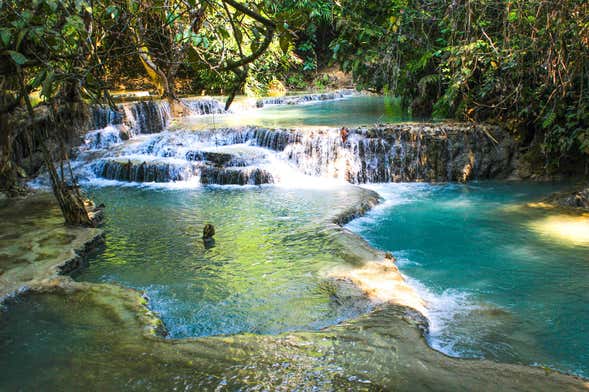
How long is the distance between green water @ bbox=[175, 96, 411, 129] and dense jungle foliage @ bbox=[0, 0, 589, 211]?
0.91 m

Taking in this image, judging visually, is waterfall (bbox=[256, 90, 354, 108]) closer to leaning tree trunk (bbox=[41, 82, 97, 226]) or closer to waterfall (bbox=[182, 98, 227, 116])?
waterfall (bbox=[182, 98, 227, 116])

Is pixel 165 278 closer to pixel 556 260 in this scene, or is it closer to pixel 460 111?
pixel 556 260

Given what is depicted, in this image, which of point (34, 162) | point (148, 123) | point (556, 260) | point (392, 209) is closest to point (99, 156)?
point (34, 162)

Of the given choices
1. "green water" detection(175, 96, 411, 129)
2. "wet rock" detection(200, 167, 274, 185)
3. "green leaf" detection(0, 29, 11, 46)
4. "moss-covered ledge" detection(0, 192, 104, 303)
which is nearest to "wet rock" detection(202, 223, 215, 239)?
"moss-covered ledge" detection(0, 192, 104, 303)

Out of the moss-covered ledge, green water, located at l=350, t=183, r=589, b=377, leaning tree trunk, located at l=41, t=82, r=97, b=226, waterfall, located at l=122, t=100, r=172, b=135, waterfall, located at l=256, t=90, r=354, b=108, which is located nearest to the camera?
green water, located at l=350, t=183, r=589, b=377

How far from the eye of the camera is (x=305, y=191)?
9117 millimetres

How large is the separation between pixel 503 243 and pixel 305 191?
3.60m

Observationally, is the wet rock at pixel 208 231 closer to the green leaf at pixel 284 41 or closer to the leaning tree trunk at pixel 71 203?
the leaning tree trunk at pixel 71 203

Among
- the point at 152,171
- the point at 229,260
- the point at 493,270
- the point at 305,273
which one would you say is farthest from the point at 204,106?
the point at 493,270

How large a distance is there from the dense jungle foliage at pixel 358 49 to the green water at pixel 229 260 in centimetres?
183

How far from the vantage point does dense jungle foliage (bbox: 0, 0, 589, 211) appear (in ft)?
9.19

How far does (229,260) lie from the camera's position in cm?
577

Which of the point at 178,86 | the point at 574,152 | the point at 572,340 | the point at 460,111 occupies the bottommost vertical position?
the point at 572,340

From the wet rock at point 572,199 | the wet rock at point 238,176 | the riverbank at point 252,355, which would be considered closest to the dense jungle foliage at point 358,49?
the wet rock at point 572,199
